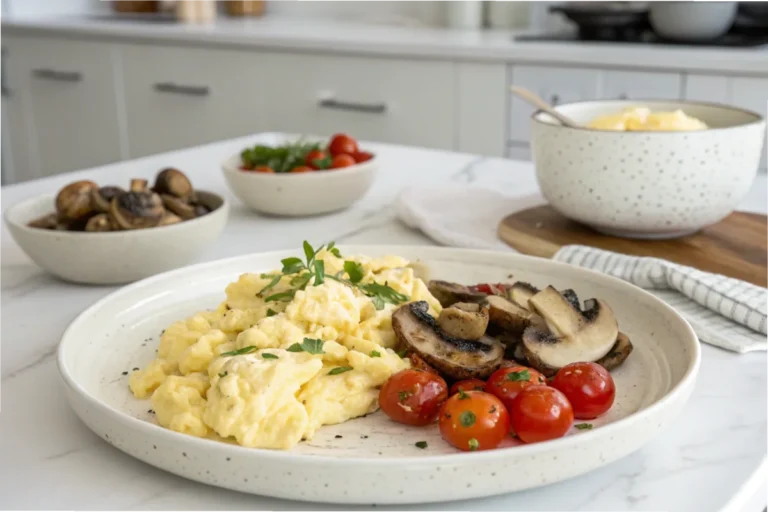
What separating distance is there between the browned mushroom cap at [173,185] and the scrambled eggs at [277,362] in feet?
1.21

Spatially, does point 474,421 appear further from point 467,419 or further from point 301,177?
point 301,177

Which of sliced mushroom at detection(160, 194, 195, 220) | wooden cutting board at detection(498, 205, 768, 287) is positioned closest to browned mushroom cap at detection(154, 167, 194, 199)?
sliced mushroom at detection(160, 194, 195, 220)

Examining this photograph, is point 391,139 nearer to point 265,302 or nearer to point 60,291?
point 60,291

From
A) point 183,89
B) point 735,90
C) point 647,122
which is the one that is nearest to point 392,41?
point 183,89

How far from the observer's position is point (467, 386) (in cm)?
83

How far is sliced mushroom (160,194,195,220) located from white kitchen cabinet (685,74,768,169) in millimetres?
1933

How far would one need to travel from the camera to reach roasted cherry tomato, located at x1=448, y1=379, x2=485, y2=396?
831 millimetres

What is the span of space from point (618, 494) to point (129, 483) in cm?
40

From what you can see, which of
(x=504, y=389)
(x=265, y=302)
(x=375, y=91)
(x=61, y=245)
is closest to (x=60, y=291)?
(x=61, y=245)

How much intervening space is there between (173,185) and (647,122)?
74 cm

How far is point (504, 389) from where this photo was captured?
808mm

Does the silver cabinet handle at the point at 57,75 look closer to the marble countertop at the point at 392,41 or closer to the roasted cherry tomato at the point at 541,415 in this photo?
the marble countertop at the point at 392,41

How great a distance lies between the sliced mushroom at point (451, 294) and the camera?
1.02 m

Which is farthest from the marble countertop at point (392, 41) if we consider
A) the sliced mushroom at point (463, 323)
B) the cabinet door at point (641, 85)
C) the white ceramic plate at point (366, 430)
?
the sliced mushroom at point (463, 323)
